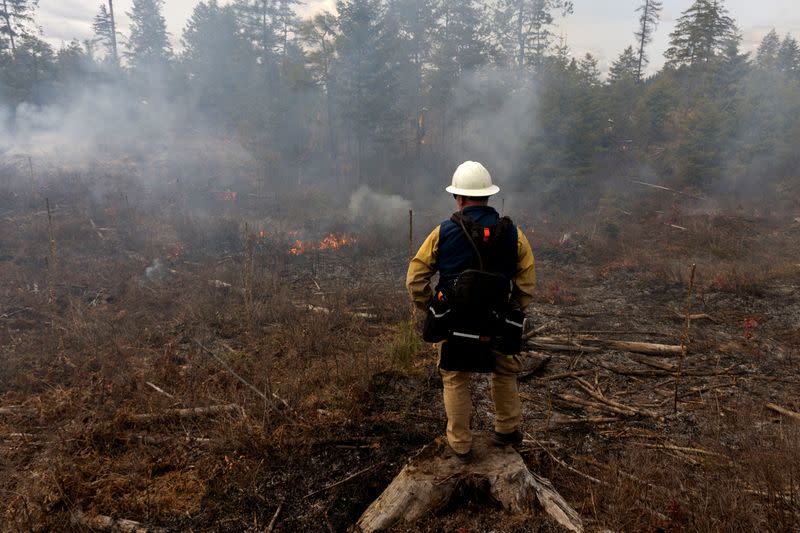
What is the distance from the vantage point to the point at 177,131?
2988 cm

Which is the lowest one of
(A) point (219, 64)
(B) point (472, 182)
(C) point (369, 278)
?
(C) point (369, 278)

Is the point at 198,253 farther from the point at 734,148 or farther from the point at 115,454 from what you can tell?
the point at 734,148

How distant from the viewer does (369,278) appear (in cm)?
1294

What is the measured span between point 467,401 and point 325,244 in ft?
42.7

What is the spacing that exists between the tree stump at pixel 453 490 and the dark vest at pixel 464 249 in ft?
4.27

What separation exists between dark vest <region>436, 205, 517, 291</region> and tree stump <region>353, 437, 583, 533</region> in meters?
1.30

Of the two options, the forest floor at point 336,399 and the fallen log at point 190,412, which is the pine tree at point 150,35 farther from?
the fallen log at point 190,412

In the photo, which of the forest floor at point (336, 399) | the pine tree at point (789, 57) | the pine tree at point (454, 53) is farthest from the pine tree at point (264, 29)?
the pine tree at point (789, 57)

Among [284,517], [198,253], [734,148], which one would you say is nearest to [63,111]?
[198,253]

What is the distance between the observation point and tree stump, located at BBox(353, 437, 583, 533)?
3.11 metres

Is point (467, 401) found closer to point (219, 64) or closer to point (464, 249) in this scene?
point (464, 249)

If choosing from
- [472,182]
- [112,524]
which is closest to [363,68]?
[472,182]

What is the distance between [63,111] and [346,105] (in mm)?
17533

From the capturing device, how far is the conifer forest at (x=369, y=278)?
11.8ft
